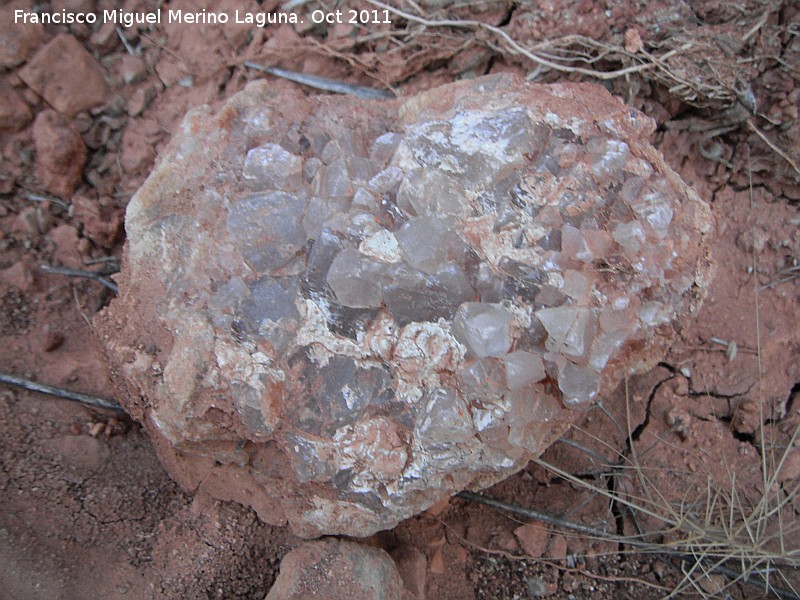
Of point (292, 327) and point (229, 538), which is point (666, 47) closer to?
point (292, 327)

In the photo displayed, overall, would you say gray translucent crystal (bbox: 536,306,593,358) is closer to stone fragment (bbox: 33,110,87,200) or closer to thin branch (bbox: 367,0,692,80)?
thin branch (bbox: 367,0,692,80)

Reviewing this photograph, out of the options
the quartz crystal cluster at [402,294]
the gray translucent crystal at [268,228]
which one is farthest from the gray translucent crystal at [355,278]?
the gray translucent crystal at [268,228]

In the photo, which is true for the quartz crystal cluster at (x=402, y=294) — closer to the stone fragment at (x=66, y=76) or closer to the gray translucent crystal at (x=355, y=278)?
the gray translucent crystal at (x=355, y=278)

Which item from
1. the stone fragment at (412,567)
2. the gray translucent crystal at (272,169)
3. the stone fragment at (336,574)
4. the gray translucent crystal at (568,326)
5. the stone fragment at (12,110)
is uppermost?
the gray translucent crystal at (272,169)

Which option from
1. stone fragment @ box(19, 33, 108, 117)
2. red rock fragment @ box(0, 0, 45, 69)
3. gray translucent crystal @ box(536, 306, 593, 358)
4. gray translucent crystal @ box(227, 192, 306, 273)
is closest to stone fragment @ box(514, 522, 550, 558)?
gray translucent crystal @ box(536, 306, 593, 358)

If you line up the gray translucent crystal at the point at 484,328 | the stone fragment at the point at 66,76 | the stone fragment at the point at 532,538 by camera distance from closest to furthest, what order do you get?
the gray translucent crystal at the point at 484,328 → the stone fragment at the point at 532,538 → the stone fragment at the point at 66,76

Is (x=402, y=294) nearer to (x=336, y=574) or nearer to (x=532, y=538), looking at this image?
(x=336, y=574)

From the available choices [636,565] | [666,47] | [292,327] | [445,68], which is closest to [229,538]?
[292,327]
